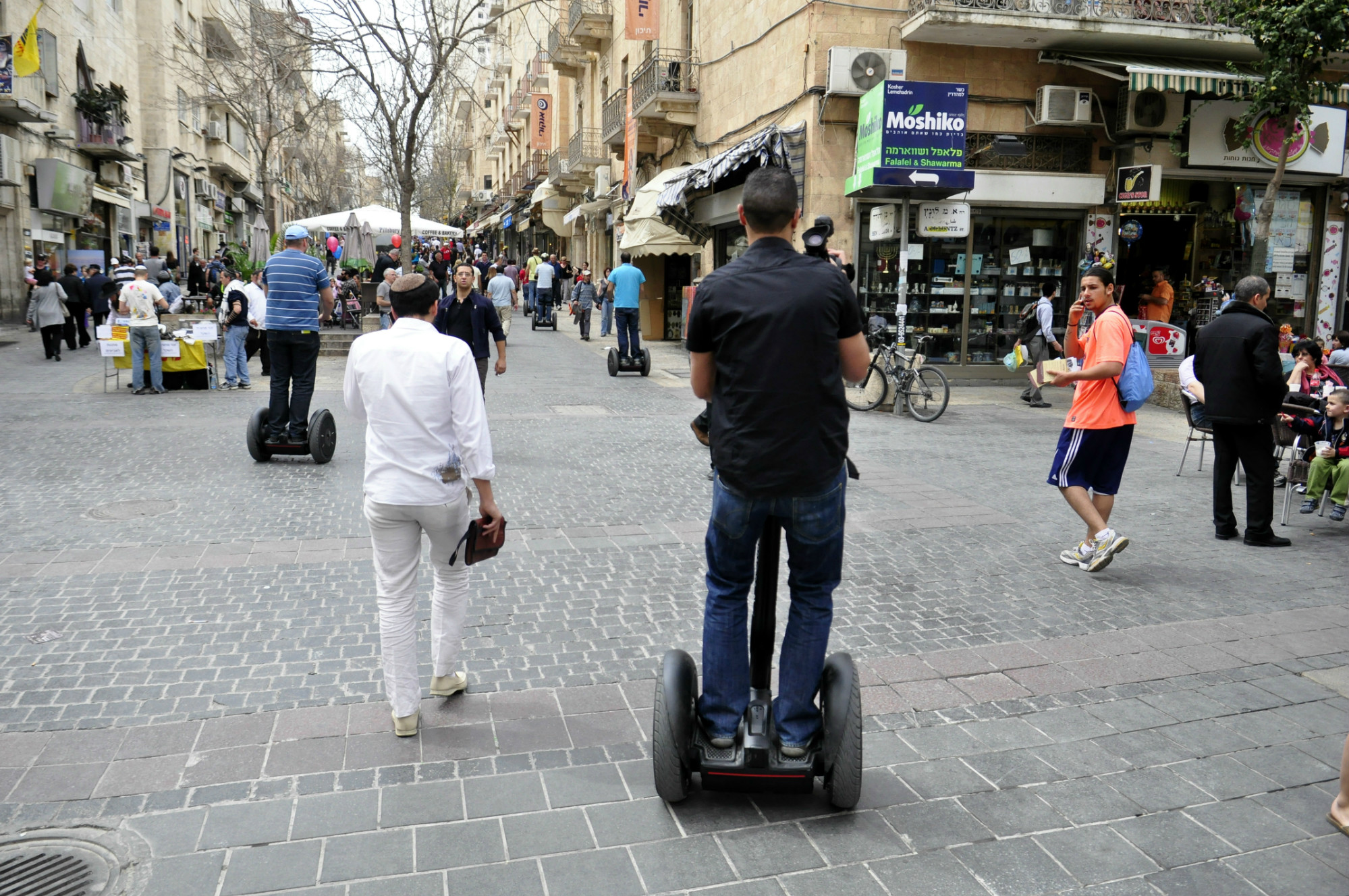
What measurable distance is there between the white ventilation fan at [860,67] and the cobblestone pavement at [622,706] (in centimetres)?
965

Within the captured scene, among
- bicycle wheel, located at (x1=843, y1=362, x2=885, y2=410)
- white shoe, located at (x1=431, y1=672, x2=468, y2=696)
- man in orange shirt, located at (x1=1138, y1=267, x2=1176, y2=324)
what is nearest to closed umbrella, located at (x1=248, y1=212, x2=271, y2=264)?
bicycle wheel, located at (x1=843, y1=362, x2=885, y2=410)

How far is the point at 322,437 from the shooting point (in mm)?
8812

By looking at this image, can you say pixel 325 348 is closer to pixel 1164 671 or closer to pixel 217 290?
pixel 217 290

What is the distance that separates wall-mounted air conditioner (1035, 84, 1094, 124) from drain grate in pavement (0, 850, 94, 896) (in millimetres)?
16056

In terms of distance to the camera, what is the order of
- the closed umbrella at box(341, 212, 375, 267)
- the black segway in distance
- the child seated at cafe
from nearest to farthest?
the child seated at cafe < the closed umbrella at box(341, 212, 375, 267) < the black segway in distance

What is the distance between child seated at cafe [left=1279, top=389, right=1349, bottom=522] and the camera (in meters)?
7.19

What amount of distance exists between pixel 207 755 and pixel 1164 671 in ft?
12.9

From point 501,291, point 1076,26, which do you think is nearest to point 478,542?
point 1076,26

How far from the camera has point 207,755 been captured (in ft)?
11.7

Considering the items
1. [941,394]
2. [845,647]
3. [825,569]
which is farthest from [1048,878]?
[941,394]

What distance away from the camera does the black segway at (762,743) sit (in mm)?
3104

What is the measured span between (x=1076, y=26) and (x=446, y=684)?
14.9 m

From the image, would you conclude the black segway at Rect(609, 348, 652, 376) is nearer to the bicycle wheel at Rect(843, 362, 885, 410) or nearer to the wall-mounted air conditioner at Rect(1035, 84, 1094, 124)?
the bicycle wheel at Rect(843, 362, 885, 410)

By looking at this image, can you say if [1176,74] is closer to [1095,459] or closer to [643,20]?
[1095,459]
